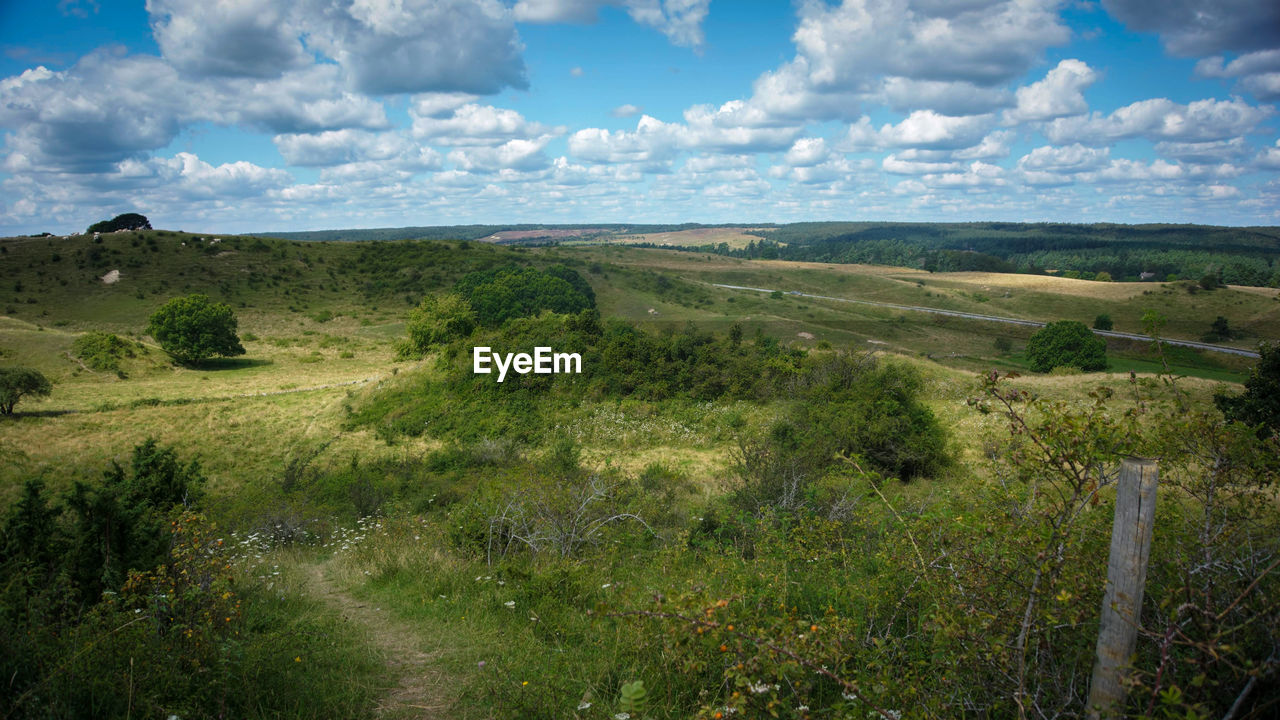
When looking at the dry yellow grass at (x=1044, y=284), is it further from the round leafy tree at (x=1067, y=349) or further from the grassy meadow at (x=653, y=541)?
the grassy meadow at (x=653, y=541)

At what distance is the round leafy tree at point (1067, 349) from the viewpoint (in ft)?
152

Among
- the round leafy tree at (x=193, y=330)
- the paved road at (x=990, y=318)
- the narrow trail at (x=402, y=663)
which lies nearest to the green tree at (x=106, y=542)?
the narrow trail at (x=402, y=663)

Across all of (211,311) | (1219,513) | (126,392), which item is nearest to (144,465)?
(1219,513)

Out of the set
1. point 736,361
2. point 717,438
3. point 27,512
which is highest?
point 27,512

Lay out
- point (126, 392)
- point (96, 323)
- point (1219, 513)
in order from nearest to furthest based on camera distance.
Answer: point (1219, 513) < point (126, 392) < point (96, 323)

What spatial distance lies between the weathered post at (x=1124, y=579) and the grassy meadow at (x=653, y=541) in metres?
0.13

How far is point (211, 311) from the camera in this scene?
4647cm

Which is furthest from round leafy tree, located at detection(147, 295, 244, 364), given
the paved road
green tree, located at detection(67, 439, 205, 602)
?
the paved road

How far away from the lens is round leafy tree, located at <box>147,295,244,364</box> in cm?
4472

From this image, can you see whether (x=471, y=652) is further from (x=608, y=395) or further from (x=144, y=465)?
(x=608, y=395)

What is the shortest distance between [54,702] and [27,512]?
10.9ft

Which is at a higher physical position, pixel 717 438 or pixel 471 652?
pixel 471 652

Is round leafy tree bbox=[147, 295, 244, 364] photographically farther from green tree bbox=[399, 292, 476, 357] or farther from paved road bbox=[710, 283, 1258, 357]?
paved road bbox=[710, 283, 1258, 357]

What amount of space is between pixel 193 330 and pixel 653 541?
1924 inches
